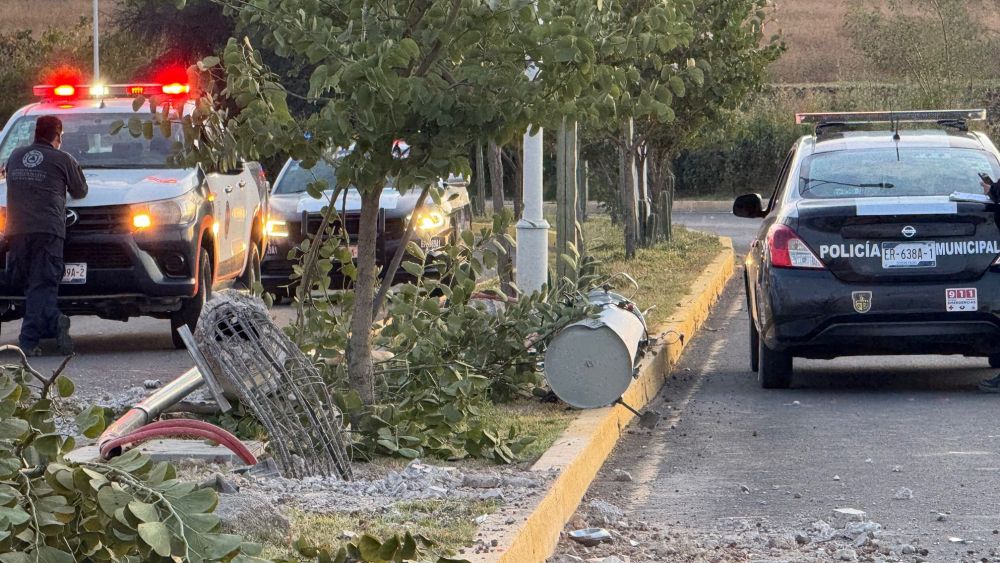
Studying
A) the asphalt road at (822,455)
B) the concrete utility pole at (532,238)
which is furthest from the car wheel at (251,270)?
the asphalt road at (822,455)

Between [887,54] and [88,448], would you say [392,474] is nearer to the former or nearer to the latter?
[88,448]

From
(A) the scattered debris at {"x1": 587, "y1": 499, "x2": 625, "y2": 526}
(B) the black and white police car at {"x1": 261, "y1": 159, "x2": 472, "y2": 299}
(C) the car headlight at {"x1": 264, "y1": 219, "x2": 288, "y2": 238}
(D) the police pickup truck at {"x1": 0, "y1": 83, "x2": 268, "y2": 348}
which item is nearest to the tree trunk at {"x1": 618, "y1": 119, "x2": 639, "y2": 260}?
(B) the black and white police car at {"x1": 261, "y1": 159, "x2": 472, "y2": 299}

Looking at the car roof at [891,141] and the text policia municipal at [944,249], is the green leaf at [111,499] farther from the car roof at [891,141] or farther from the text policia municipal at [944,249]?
the car roof at [891,141]

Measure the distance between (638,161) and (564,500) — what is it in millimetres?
16024

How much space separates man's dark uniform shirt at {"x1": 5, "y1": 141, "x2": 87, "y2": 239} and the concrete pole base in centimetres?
336

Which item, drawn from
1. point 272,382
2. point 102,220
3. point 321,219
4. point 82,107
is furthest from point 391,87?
point 321,219

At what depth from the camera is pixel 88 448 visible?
6867 mm

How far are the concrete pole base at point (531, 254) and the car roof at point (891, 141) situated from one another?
1.89 meters

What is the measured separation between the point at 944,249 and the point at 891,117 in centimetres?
167

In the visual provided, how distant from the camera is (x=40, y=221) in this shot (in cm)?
1122

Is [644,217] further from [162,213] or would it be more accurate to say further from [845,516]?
[845,516]

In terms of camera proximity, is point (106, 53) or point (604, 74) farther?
point (106, 53)

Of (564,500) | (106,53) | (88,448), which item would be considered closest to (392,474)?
(564,500)

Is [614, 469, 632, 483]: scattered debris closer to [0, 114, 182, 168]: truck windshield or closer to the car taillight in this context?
the car taillight
